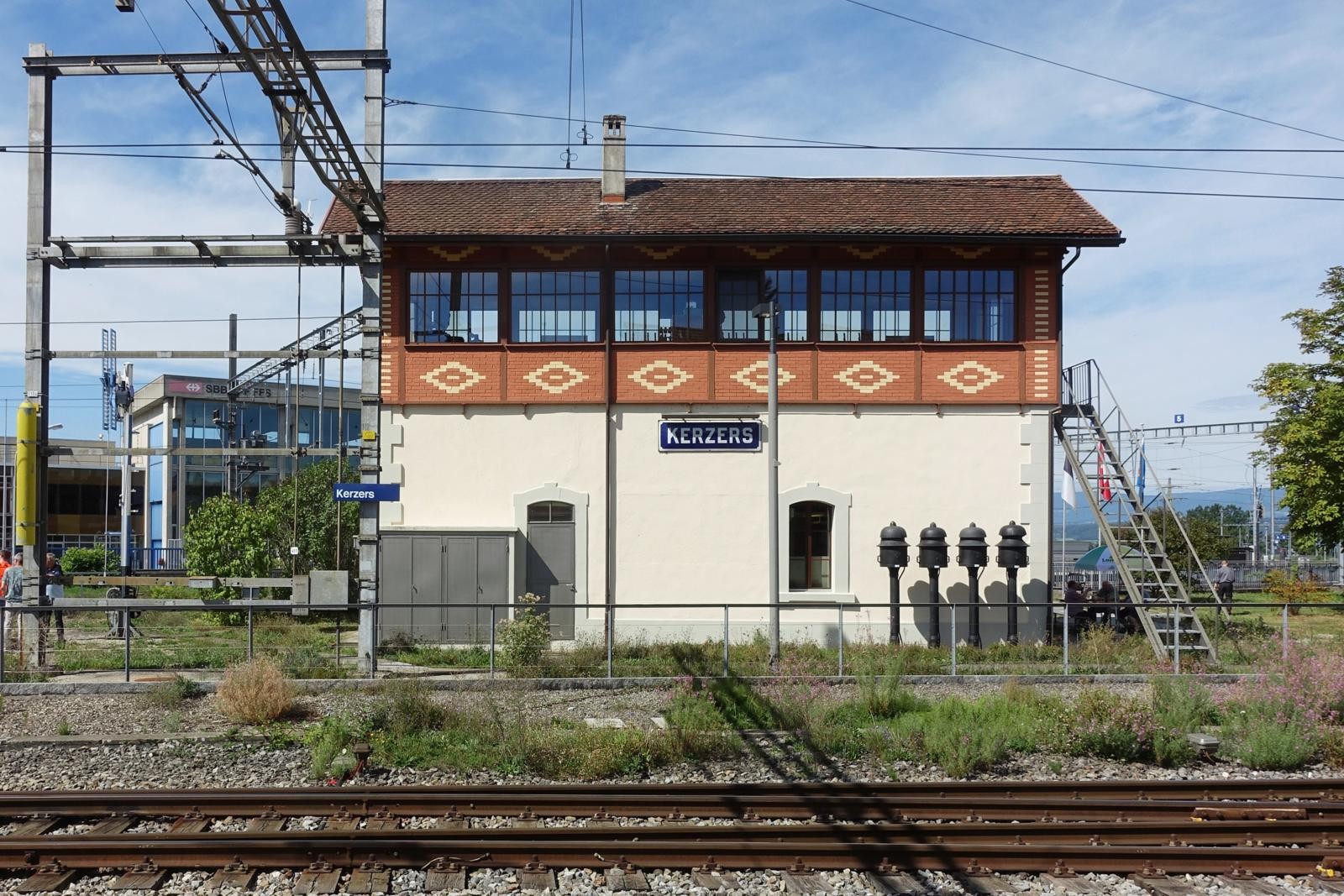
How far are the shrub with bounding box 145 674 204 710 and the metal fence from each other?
2.91ft

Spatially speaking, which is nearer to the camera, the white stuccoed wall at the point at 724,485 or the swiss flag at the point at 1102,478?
the white stuccoed wall at the point at 724,485

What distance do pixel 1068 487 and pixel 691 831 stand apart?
1377cm

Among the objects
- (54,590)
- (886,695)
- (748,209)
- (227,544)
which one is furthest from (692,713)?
(227,544)

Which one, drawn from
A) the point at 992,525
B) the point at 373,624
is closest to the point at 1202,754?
the point at 992,525

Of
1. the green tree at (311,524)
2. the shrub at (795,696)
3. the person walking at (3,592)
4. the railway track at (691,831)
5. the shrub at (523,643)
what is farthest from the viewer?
the green tree at (311,524)

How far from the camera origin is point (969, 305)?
1877cm

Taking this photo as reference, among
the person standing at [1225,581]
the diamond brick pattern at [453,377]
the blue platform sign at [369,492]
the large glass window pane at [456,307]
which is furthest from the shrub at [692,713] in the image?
the person standing at [1225,581]

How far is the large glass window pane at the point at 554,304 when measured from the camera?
18797 millimetres

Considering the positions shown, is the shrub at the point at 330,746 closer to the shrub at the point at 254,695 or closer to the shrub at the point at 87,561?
the shrub at the point at 254,695

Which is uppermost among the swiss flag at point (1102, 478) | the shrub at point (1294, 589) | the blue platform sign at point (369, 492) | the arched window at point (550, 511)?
the swiss flag at point (1102, 478)

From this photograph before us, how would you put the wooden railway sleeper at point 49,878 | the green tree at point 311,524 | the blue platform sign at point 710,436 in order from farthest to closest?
the green tree at point 311,524
the blue platform sign at point 710,436
the wooden railway sleeper at point 49,878

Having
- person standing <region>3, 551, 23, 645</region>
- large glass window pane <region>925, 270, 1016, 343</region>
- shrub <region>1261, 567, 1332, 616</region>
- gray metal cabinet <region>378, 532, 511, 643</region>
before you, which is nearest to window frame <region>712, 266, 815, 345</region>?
large glass window pane <region>925, 270, 1016, 343</region>

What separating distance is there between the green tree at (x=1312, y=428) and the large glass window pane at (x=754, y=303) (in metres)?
14.8

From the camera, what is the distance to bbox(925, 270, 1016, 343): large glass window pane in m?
18.7
